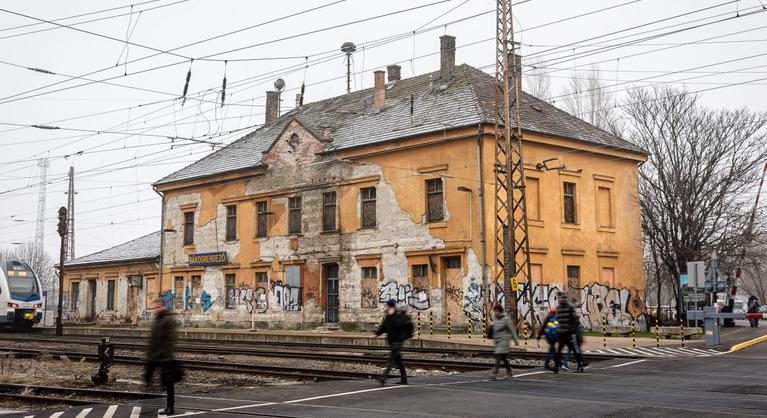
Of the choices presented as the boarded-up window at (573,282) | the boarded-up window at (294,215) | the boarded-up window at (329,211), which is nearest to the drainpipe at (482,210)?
the boarded-up window at (573,282)

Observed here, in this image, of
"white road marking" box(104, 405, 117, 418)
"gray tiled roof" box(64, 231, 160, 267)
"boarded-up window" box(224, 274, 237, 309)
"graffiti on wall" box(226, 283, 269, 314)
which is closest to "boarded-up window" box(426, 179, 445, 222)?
"graffiti on wall" box(226, 283, 269, 314)

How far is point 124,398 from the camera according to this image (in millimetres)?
13461

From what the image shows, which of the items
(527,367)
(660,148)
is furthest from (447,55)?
(527,367)

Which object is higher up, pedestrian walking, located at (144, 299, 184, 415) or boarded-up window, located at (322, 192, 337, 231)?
boarded-up window, located at (322, 192, 337, 231)

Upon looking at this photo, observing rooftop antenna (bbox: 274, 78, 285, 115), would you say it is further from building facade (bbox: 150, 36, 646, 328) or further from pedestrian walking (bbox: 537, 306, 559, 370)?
pedestrian walking (bbox: 537, 306, 559, 370)

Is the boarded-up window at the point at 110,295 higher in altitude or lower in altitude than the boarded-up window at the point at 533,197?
lower

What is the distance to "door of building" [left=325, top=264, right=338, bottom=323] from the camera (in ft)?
119

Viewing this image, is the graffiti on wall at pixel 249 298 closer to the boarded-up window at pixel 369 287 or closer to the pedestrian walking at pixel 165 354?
the boarded-up window at pixel 369 287

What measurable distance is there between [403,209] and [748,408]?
23.0 m

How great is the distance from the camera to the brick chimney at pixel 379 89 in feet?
125

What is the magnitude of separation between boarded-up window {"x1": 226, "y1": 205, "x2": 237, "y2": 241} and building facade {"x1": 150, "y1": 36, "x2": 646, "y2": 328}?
65mm

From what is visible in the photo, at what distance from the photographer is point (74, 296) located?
2082 inches

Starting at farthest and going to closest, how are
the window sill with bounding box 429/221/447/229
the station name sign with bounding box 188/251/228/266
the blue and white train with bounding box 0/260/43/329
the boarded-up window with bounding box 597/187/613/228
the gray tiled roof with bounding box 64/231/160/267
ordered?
the gray tiled roof with bounding box 64/231/160/267
the station name sign with bounding box 188/251/228/266
the blue and white train with bounding box 0/260/43/329
the boarded-up window with bounding box 597/187/613/228
the window sill with bounding box 429/221/447/229

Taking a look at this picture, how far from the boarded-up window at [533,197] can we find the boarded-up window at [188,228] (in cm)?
2034
